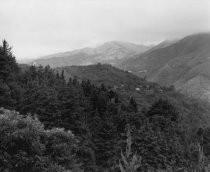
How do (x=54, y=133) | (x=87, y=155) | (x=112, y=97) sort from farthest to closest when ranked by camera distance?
(x=112, y=97), (x=87, y=155), (x=54, y=133)

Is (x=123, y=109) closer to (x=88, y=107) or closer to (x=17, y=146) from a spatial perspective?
(x=88, y=107)

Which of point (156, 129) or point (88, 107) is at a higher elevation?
point (88, 107)

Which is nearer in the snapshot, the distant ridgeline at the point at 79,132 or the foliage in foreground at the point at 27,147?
the foliage in foreground at the point at 27,147

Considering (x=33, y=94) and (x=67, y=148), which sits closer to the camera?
(x=67, y=148)

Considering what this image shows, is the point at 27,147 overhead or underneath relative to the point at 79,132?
overhead

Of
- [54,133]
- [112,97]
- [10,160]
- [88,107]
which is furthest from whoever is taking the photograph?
[112,97]

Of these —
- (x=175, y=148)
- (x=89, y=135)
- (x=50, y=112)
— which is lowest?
(x=175, y=148)

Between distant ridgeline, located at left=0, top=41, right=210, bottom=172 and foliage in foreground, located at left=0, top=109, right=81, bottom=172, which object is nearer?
foliage in foreground, located at left=0, top=109, right=81, bottom=172

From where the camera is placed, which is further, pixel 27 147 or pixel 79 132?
pixel 79 132

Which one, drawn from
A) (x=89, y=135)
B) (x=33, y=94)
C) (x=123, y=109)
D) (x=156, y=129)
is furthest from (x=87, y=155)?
(x=123, y=109)

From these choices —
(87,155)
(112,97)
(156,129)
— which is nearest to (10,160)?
(87,155)

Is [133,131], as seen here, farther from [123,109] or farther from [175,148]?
[123,109]
